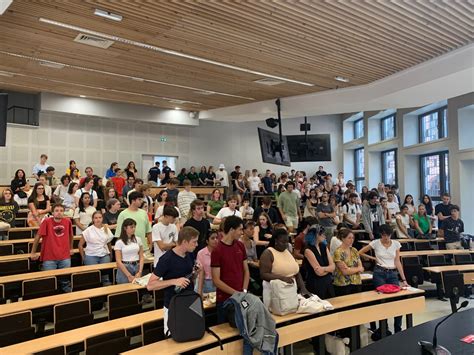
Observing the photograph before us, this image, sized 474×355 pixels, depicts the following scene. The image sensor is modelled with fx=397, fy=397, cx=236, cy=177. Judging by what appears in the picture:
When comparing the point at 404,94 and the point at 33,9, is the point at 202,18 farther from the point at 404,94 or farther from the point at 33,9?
the point at 404,94

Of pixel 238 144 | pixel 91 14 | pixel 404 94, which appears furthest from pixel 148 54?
pixel 238 144

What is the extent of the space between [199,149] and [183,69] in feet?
25.1

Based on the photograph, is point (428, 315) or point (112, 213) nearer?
point (428, 315)

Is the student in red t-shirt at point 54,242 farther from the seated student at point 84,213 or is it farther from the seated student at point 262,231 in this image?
the seated student at point 262,231

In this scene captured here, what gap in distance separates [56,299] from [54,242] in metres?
1.38

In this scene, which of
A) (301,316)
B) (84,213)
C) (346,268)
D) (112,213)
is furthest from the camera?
(84,213)

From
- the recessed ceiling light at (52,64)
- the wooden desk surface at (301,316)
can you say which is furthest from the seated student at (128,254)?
the recessed ceiling light at (52,64)

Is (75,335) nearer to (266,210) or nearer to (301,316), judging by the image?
(301,316)

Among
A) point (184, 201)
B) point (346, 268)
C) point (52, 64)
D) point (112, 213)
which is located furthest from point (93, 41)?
point (346, 268)

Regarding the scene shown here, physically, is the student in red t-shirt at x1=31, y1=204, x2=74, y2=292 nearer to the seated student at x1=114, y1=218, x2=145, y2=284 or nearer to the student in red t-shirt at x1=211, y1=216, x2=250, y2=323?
the seated student at x1=114, y1=218, x2=145, y2=284

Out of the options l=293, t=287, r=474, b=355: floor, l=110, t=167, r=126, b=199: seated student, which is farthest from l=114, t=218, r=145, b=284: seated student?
l=110, t=167, r=126, b=199: seated student

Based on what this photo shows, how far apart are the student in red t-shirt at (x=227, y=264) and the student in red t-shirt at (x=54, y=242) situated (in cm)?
267

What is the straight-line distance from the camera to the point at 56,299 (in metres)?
4.07

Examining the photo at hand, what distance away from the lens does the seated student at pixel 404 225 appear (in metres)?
9.13
